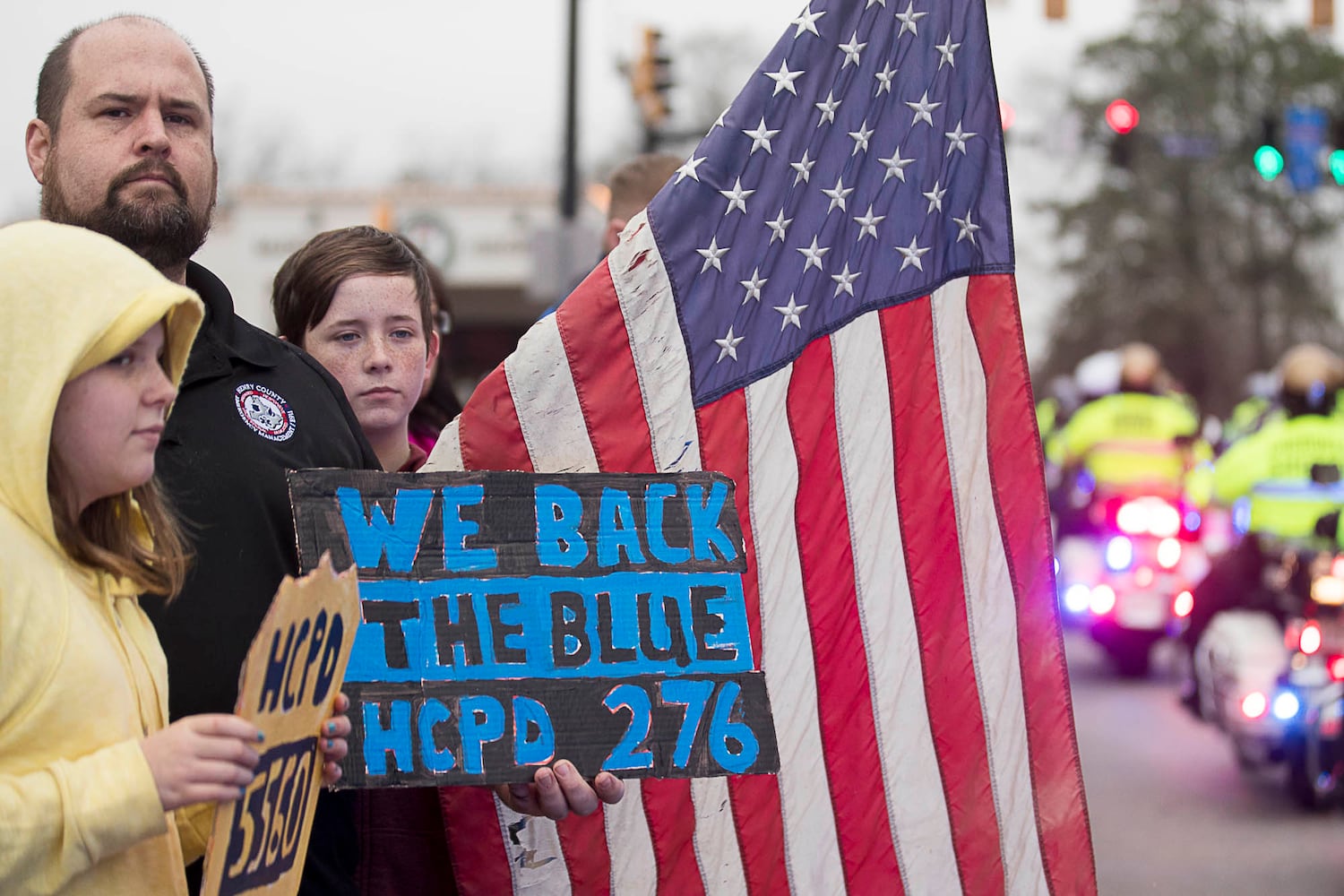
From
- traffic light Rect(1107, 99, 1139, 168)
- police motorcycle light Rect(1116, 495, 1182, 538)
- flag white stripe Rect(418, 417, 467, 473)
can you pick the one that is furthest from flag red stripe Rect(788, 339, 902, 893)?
traffic light Rect(1107, 99, 1139, 168)

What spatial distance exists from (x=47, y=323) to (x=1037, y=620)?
2.18 metres

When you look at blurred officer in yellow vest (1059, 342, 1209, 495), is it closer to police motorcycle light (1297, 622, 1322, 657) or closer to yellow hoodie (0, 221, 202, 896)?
police motorcycle light (1297, 622, 1322, 657)

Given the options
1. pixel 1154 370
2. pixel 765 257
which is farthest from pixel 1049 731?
pixel 1154 370

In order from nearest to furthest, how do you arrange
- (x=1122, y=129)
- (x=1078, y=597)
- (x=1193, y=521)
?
(x=1193, y=521) < (x=1078, y=597) < (x=1122, y=129)

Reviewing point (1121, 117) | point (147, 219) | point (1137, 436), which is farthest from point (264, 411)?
point (1121, 117)

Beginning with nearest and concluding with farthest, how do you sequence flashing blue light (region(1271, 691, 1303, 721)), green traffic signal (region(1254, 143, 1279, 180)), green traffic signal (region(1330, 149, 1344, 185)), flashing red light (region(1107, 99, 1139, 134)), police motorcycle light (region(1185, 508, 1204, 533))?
1. flashing blue light (region(1271, 691, 1303, 721))
2. police motorcycle light (region(1185, 508, 1204, 533))
3. green traffic signal (region(1330, 149, 1344, 185))
4. green traffic signal (region(1254, 143, 1279, 180))
5. flashing red light (region(1107, 99, 1139, 134))

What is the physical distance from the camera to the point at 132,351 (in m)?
2.30

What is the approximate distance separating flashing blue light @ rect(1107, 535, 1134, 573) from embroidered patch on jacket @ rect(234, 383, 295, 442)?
30.6ft

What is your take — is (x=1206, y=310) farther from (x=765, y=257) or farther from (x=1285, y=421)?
(x=765, y=257)

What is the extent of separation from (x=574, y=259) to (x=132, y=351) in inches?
602

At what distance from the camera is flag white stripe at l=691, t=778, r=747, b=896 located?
3.49m

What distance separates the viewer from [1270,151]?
20453 mm

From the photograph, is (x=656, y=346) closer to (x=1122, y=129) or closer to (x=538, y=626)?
(x=538, y=626)

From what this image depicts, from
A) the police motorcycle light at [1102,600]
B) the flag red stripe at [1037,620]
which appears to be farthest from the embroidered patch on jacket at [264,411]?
the police motorcycle light at [1102,600]
